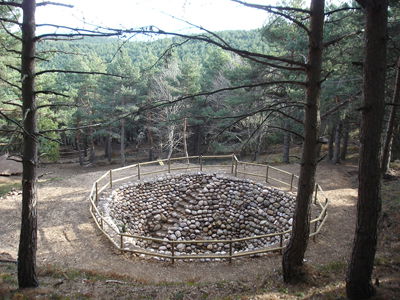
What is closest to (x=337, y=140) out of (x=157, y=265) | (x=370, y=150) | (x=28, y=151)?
(x=157, y=265)

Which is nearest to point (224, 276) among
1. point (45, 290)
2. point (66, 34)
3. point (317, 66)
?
point (45, 290)

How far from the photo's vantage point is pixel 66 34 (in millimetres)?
4891

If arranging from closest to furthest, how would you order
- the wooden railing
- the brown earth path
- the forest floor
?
the forest floor < the brown earth path < the wooden railing

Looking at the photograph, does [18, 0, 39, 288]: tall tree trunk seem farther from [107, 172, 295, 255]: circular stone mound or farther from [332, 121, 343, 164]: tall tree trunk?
[332, 121, 343, 164]: tall tree trunk

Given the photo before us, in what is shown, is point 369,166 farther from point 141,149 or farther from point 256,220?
point 141,149

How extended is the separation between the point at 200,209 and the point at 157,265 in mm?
5974

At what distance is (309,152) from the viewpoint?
16.2 ft

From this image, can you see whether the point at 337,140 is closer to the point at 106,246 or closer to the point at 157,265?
the point at 157,265

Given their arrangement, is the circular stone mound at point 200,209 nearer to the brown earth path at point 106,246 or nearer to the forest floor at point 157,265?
the brown earth path at point 106,246

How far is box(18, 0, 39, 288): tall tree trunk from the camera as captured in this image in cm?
511

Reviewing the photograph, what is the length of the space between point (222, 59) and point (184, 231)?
20.6 metres

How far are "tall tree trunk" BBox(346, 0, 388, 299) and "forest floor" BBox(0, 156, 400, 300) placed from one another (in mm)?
531

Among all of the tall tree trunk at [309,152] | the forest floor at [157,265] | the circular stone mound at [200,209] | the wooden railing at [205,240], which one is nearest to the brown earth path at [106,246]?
the forest floor at [157,265]

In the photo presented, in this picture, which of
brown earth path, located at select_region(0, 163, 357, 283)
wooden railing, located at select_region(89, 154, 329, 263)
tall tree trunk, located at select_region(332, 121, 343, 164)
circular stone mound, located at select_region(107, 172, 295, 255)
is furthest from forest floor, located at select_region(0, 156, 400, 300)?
tall tree trunk, located at select_region(332, 121, 343, 164)
